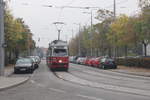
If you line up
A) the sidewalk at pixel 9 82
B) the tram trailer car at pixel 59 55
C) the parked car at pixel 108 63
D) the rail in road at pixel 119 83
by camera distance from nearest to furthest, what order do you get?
the rail in road at pixel 119 83 < the sidewalk at pixel 9 82 < the tram trailer car at pixel 59 55 < the parked car at pixel 108 63

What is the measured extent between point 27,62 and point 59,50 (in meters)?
3.59

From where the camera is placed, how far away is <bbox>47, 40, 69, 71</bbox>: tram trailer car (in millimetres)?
31484

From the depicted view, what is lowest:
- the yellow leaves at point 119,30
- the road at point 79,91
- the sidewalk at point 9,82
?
the road at point 79,91

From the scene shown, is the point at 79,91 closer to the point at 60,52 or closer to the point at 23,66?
the point at 23,66

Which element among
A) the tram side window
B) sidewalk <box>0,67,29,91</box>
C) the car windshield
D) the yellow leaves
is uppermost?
the yellow leaves

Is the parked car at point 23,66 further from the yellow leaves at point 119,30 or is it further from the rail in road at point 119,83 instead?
the yellow leaves at point 119,30

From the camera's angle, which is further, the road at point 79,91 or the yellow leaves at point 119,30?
the yellow leaves at point 119,30

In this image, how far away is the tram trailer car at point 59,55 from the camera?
31484 mm

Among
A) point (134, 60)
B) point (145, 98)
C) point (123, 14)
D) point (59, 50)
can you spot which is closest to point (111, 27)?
point (123, 14)

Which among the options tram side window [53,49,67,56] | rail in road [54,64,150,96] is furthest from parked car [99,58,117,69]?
rail in road [54,64,150,96]

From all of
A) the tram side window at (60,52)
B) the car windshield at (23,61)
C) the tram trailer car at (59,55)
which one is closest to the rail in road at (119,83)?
the tram trailer car at (59,55)

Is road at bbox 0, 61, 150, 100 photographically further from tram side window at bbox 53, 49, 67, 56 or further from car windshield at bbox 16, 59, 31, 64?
tram side window at bbox 53, 49, 67, 56

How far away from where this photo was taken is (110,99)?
38.8 ft

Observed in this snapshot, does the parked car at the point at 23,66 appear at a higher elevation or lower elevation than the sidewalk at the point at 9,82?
higher
